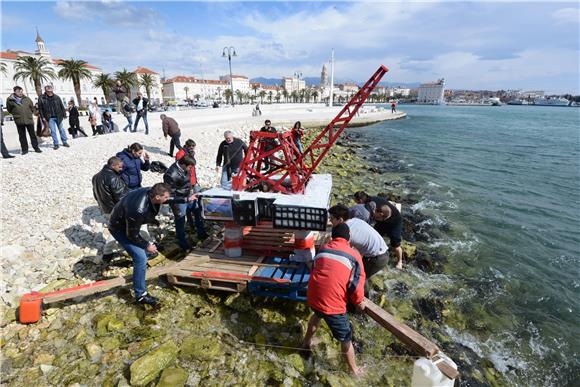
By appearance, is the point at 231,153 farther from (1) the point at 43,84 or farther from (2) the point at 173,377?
(1) the point at 43,84

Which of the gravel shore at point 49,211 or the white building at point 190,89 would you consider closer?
the gravel shore at point 49,211

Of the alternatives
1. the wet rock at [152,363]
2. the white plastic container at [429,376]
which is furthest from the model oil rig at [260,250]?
the wet rock at [152,363]

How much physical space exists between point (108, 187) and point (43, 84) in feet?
285

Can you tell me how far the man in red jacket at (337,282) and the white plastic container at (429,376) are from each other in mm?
877

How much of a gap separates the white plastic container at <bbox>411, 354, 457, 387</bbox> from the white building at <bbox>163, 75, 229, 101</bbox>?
448 ft

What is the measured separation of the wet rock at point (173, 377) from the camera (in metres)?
3.56

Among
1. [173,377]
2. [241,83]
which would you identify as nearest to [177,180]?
[173,377]

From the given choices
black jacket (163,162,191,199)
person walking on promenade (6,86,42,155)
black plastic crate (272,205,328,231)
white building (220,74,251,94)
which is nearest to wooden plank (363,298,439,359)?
black plastic crate (272,205,328,231)

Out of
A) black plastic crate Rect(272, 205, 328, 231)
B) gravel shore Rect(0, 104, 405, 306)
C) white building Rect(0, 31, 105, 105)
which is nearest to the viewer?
black plastic crate Rect(272, 205, 328, 231)

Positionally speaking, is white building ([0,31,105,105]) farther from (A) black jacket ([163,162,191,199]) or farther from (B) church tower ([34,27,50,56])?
(A) black jacket ([163,162,191,199])

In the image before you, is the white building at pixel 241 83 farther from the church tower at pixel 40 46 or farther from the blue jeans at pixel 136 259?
the blue jeans at pixel 136 259

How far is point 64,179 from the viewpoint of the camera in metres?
8.82

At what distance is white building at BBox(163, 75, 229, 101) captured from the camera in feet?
437

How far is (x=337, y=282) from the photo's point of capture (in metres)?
3.44
